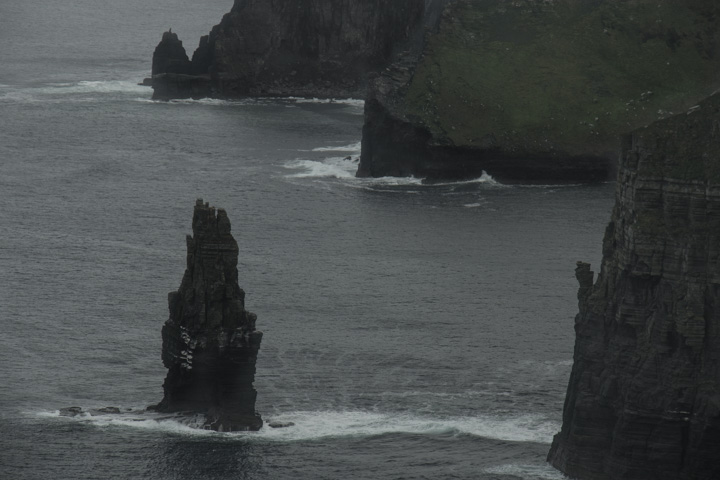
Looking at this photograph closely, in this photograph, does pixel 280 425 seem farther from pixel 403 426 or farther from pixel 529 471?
pixel 529 471

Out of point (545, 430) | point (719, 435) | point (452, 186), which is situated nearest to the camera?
point (719, 435)

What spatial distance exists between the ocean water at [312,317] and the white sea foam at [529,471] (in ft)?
0.55

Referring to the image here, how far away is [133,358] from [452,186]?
258 feet

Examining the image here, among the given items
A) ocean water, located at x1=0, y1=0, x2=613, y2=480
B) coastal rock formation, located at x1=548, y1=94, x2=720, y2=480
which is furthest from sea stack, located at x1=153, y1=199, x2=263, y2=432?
coastal rock formation, located at x1=548, y1=94, x2=720, y2=480

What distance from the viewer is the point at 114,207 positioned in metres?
174

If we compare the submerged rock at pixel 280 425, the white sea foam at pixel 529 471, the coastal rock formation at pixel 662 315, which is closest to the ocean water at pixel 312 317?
the white sea foam at pixel 529 471

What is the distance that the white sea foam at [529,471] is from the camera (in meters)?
93.9

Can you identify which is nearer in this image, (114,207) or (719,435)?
(719,435)

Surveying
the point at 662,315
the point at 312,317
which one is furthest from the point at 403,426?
the point at 312,317

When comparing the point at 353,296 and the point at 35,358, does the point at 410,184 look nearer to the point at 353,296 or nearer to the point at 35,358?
the point at 353,296

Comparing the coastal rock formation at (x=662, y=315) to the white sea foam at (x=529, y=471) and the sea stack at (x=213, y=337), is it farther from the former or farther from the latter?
the sea stack at (x=213, y=337)

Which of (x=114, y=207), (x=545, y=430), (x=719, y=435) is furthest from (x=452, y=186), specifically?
(x=719, y=435)

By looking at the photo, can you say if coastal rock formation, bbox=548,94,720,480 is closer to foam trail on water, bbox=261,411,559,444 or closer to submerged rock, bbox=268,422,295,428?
foam trail on water, bbox=261,411,559,444

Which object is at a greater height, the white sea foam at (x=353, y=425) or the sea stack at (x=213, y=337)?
the sea stack at (x=213, y=337)
